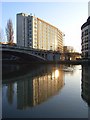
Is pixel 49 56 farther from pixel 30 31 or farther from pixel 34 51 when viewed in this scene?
pixel 30 31

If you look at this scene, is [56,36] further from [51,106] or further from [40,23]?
[51,106]

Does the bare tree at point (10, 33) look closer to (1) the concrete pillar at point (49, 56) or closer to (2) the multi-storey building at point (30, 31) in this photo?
(1) the concrete pillar at point (49, 56)

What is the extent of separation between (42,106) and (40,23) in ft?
328

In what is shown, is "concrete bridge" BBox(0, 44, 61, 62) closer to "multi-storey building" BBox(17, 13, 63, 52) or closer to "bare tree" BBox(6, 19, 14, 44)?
"bare tree" BBox(6, 19, 14, 44)

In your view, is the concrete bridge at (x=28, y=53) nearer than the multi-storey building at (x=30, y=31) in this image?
Yes

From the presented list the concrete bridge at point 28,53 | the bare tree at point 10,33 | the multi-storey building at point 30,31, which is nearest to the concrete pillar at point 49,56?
the concrete bridge at point 28,53

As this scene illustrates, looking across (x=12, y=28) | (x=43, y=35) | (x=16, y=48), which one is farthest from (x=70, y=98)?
(x=43, y=35)

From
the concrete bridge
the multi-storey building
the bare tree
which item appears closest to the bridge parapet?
the concrete bridge

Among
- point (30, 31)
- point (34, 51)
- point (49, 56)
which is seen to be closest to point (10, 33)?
point (34, 51)

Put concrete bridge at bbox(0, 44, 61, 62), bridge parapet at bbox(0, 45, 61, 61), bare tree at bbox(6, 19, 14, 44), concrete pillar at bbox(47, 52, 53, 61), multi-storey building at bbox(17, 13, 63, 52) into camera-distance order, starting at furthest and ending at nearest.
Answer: multi-storey building at bbox(17, 13, 63, 52) → concrete pillar at bbox(47, 52, 53, 61) → bare tree at bbox(6, 19, 14, 44) → concrete bridge at bbox(0, 44, 61, 62) → bridge parapet at bbox(0, 45, 61, 61)

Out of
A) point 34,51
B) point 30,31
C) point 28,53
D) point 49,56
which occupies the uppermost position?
point 30,31

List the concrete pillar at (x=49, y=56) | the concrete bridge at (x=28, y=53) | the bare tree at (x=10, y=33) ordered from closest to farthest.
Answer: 1. the concrete bridge at (x=28, y=53)
2. the bare tree at (x=10, y=33)
3. the concrete pillar at (x=49, y=56)

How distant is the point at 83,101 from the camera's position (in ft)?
41.1

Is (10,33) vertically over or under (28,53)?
over
